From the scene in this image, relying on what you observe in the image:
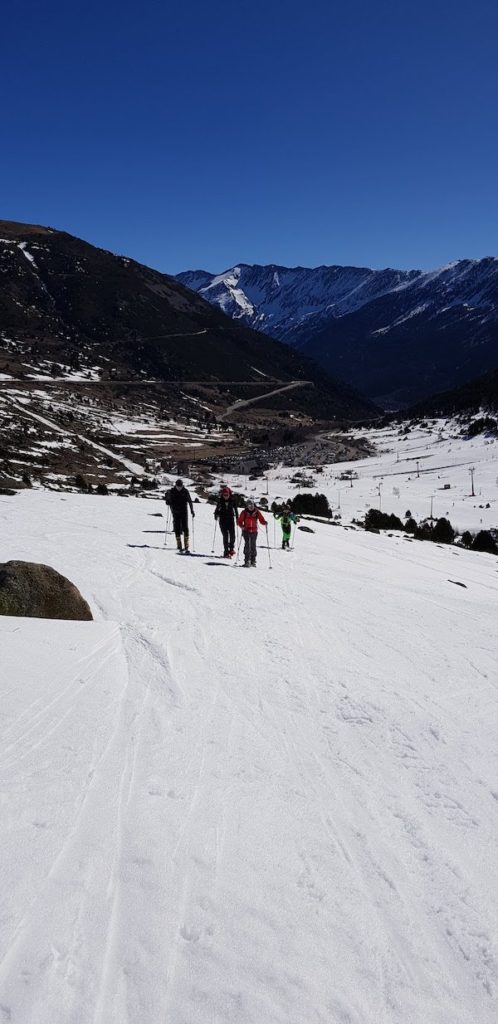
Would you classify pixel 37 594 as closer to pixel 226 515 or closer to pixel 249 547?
pixel 249 547

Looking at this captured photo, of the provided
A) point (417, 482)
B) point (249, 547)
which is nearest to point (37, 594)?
point (249, 547)

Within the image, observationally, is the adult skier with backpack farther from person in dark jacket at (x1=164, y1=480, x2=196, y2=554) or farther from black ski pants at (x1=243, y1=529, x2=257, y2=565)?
person in dark jacket at (x1=164, y1=480, x2=196, y2=554)

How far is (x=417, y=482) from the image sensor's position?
88.5m

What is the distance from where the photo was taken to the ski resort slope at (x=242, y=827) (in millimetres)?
3035

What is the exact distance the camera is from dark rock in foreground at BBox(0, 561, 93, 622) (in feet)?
28.4

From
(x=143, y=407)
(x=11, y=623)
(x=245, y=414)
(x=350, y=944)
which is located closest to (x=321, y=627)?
(x=11, y=623)

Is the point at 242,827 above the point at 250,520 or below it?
below

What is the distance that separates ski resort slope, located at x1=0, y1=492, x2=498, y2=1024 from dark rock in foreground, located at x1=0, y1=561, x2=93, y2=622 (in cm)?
41

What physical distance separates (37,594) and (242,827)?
568cm

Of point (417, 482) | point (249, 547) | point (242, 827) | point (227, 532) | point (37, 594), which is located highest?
point (417, 482)

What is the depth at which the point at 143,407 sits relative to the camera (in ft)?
474

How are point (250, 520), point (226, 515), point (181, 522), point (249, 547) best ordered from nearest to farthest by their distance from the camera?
1. point (249, 547)
2. point (250, 520)
3. point (226, 515)
4. point (181, 522)

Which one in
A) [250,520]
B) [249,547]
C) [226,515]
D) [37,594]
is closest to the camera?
[37,594]

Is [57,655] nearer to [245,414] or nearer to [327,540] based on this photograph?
[327,540]
